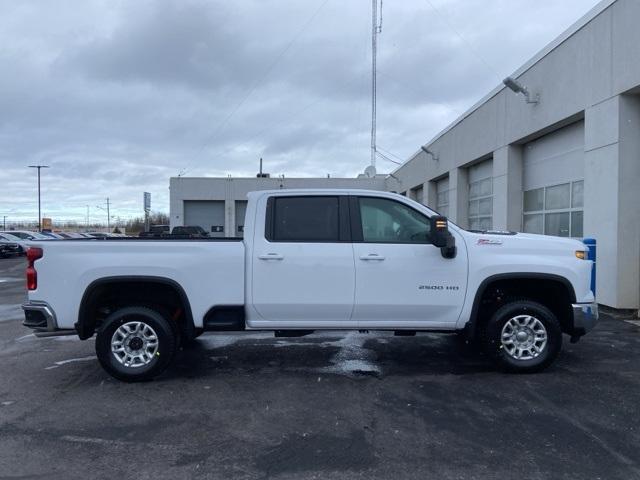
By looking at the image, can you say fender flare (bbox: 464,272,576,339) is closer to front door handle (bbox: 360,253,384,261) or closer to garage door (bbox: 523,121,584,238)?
front door handle (bbox: 360,253,384,261)

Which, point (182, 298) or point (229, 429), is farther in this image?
point (182, 298)

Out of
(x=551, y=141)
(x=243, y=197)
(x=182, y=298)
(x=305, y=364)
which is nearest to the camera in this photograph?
(x=182, y=298)

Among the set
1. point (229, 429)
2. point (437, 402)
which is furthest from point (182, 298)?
point (437, 402)

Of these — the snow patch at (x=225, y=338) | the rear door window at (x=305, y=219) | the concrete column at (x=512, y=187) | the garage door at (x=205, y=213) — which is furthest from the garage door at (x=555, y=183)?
the garage door at (x=205, y=213)

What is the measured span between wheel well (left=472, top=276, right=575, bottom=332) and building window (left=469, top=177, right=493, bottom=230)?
35.3ft

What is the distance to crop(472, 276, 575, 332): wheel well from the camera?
5863 millimetres

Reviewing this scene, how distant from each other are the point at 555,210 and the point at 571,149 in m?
1.50

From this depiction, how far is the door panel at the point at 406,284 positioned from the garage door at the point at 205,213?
116ft

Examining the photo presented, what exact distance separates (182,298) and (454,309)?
2.88 metres

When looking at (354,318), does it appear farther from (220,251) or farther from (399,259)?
(220,251)

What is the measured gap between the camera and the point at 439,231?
5.56m

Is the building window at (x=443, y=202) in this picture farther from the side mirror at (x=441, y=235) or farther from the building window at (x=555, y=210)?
the side mirror at (x=441, y=235)

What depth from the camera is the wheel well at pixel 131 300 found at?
5.71 m

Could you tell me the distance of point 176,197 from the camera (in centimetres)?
3966
